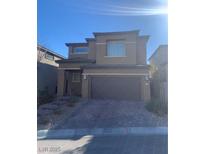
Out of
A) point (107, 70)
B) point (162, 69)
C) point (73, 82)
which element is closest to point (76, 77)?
point (73, 82)

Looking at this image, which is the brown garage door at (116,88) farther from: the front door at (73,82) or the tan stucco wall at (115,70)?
the front door at (73,82)

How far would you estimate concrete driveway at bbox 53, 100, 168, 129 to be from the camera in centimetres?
534

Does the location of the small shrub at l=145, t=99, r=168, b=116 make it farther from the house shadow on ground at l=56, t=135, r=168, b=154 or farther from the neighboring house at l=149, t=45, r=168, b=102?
the house shadow on ground at l=56, t=135, r=168, b=154

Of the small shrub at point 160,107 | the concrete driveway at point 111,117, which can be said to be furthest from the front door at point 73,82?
the small shrub at point 160,107

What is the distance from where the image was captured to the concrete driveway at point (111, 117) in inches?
210

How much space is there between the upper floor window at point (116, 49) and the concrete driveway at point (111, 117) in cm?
345

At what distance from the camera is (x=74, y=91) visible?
10.6 meters

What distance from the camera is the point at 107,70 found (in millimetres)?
9289

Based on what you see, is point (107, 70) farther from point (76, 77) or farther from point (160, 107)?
point (160, 107)

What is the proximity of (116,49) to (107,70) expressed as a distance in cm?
168

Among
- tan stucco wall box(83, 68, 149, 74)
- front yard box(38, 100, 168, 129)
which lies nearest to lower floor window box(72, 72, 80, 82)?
tan stucco wall box(83, 68, 149, 74)

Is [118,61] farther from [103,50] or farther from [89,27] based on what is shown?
[89,27]
